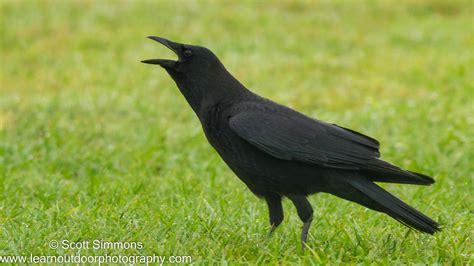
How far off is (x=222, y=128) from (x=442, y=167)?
3.03 meters

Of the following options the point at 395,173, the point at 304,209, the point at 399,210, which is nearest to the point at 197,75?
the point at 304,209

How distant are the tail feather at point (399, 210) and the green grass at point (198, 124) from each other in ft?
0.53

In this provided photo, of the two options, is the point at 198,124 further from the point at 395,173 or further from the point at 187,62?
the point at 395,173

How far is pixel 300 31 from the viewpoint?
14227 mm

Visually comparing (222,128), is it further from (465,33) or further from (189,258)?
(465,33)

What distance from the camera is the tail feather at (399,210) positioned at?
14.6 feet

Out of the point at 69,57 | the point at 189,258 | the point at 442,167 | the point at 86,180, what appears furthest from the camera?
the point at 69,57

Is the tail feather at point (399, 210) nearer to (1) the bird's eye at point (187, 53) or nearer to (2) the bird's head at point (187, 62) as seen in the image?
(2) the bird's head at point (187, 62)

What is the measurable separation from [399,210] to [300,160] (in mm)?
598

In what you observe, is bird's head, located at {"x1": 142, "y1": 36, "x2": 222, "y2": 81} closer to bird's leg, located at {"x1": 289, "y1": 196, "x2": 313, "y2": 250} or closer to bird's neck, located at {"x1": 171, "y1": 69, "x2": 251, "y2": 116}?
bird's neck, located at {"x1": 171, "y1": 69, "x2": 251, "y2": 116}

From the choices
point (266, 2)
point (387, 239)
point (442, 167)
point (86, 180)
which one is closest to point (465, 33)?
point (266, 2)

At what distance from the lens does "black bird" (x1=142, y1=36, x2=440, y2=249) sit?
4.58m

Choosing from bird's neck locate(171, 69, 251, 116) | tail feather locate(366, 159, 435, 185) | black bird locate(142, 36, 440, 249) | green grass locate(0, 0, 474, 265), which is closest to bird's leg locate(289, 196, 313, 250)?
black bird locate(142, 36, 440, 249)

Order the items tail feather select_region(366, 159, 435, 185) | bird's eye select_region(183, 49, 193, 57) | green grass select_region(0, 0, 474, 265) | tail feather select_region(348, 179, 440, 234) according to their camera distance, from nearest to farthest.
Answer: tail feather select_region(348, 179, 440, 234) < tail feather select_region(366, 159, 435, 185) < green grass select_region(0, 0, 474, 265) < bird's eye select_region(183, 49, 193, 57)
